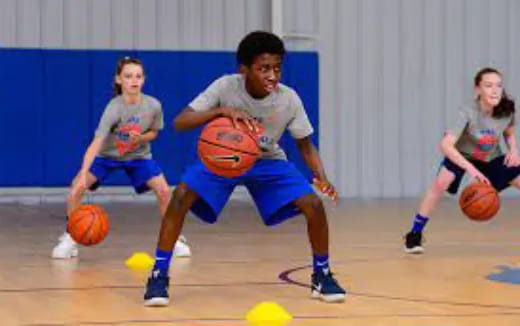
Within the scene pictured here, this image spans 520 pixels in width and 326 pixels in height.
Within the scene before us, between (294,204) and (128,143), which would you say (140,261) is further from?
(294,204)

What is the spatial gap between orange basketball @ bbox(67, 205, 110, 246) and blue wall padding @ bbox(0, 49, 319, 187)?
282 inches

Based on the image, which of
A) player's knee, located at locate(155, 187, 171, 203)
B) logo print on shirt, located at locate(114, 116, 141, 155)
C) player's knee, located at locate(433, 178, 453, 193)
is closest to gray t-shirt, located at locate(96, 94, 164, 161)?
logo print on shirt, located at locate(114, 116, 141, 155)

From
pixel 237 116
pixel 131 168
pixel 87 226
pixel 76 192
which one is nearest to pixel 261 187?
pixel 237 116

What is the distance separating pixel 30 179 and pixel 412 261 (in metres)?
7.93

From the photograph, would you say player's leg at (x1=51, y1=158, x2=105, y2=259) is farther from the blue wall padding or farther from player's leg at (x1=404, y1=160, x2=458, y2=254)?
the blue wall padding

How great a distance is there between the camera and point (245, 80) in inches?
248

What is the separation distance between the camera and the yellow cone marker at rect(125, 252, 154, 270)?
8.08 metres

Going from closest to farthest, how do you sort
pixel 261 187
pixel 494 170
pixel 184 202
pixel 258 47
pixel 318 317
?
pixel 318 317 < pixel 258 47 < pixel 184 202 < pixel 261 187 < pixel 494 170

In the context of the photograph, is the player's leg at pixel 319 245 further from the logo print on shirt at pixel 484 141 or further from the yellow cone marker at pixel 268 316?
the logo print on shirt at pixel 484 141

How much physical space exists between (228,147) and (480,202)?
2.83 m

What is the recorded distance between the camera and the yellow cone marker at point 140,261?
26.5 ft

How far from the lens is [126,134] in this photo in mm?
8656

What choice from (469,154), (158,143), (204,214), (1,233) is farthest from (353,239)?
(158,143)

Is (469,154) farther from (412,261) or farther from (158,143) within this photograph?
(158,143)
